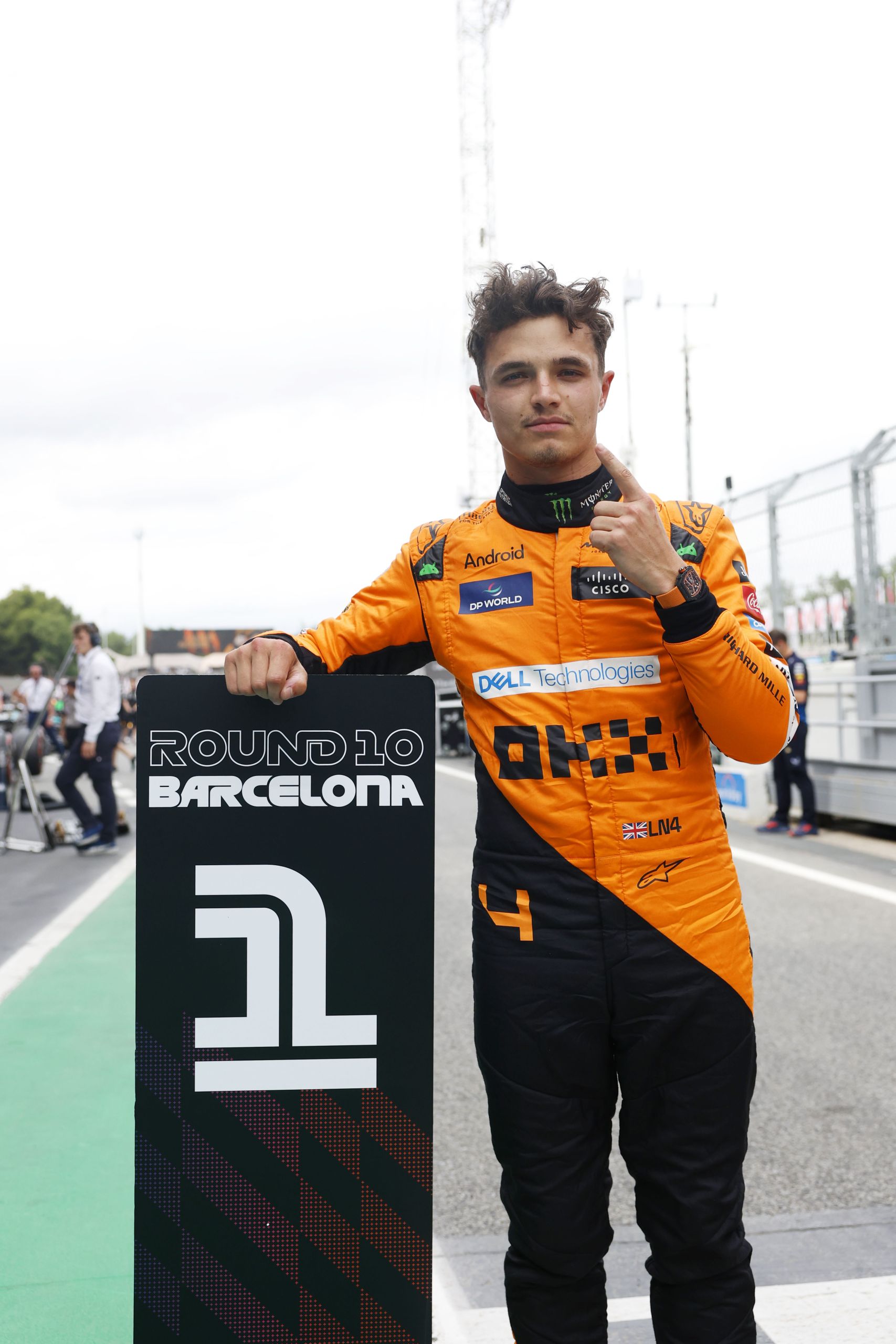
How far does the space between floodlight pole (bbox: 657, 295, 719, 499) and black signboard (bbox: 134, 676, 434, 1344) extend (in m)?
25.4

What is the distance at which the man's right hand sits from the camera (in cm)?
192

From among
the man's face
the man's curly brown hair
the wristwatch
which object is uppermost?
the man's curly brown hair

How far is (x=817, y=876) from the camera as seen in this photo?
27.0 ft

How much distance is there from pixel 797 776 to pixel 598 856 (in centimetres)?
890

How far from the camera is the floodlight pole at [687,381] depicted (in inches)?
1075

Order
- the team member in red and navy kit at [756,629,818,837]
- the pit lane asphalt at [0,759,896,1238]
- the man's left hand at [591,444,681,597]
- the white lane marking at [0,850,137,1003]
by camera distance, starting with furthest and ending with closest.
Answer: the team member in red and navy kit at [756,629,818,837] < the white lane marking at [0,850,137,1003] < the pit lane asphalt at [0,759,896,1238] < the man's left hand at [591,444,681,597]

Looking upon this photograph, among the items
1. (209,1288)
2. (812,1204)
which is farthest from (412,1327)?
(812,1204)

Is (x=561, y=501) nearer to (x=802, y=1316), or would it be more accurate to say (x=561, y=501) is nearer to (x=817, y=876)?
(x=802, y=1316)

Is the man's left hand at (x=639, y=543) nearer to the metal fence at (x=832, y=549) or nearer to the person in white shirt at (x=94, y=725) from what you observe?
the person in white shirt at (x=94, y=725)

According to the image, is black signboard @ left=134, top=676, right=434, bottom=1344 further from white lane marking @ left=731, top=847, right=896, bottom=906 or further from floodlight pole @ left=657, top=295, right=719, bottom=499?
floodlight pole @ left=657, top=295, right=719, bottom=499

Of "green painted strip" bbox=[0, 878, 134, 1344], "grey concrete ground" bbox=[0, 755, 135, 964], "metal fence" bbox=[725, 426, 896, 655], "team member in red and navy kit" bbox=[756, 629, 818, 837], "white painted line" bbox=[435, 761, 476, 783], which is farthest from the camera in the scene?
"white painted line" bbox=[435, 761, 476, 783]

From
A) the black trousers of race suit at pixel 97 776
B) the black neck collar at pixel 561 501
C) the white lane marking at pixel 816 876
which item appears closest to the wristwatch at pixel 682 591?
the black neck collar at pixel 561 501

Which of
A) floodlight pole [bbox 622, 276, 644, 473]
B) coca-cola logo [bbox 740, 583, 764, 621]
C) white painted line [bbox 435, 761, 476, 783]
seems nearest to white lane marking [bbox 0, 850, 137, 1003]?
coca-cola logo [bbox 740, 583, 764, 621]

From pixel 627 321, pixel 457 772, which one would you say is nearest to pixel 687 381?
pixel 627 321
